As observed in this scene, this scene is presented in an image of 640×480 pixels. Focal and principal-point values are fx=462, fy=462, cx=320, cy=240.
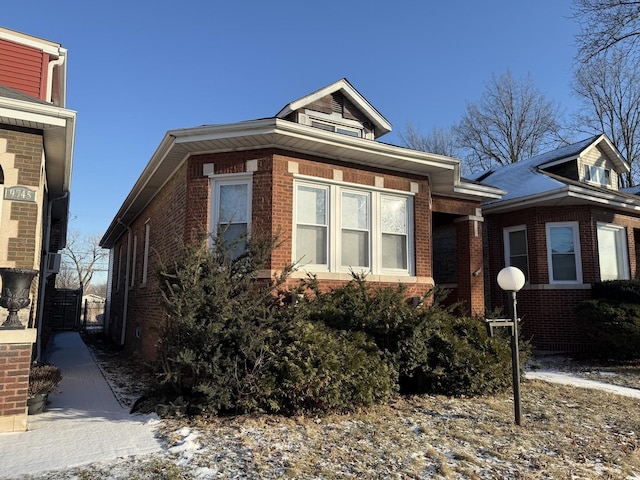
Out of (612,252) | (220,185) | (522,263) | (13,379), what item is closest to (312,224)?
(220,185)

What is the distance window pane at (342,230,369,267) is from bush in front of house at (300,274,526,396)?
47.3 inches

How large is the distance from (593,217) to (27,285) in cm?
1260

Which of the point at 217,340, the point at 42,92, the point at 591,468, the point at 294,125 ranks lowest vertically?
the point at 591,468

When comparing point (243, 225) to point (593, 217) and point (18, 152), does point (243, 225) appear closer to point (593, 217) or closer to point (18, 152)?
point (18, 152)

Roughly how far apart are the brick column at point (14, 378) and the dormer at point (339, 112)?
7.33 m

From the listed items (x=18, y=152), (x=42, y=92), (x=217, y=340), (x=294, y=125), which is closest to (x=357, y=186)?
(x=294, y=125)

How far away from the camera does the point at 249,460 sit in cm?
415

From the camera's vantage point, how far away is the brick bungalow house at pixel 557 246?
11820 mm

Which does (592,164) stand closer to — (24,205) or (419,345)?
(419,345)

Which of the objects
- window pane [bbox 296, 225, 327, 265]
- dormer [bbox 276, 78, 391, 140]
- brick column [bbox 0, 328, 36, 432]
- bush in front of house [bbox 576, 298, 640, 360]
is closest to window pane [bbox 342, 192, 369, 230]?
window pane [bbox 296, 225, 327, 265]

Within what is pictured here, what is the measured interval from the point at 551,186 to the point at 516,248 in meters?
1.90

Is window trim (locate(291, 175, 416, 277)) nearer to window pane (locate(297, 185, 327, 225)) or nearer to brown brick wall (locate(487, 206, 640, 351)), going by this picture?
window pane (locate(297, 185, 327, 225))

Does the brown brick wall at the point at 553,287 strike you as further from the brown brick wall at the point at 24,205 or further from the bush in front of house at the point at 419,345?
the brown brick wall at the point at 24,205

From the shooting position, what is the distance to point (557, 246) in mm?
12227
